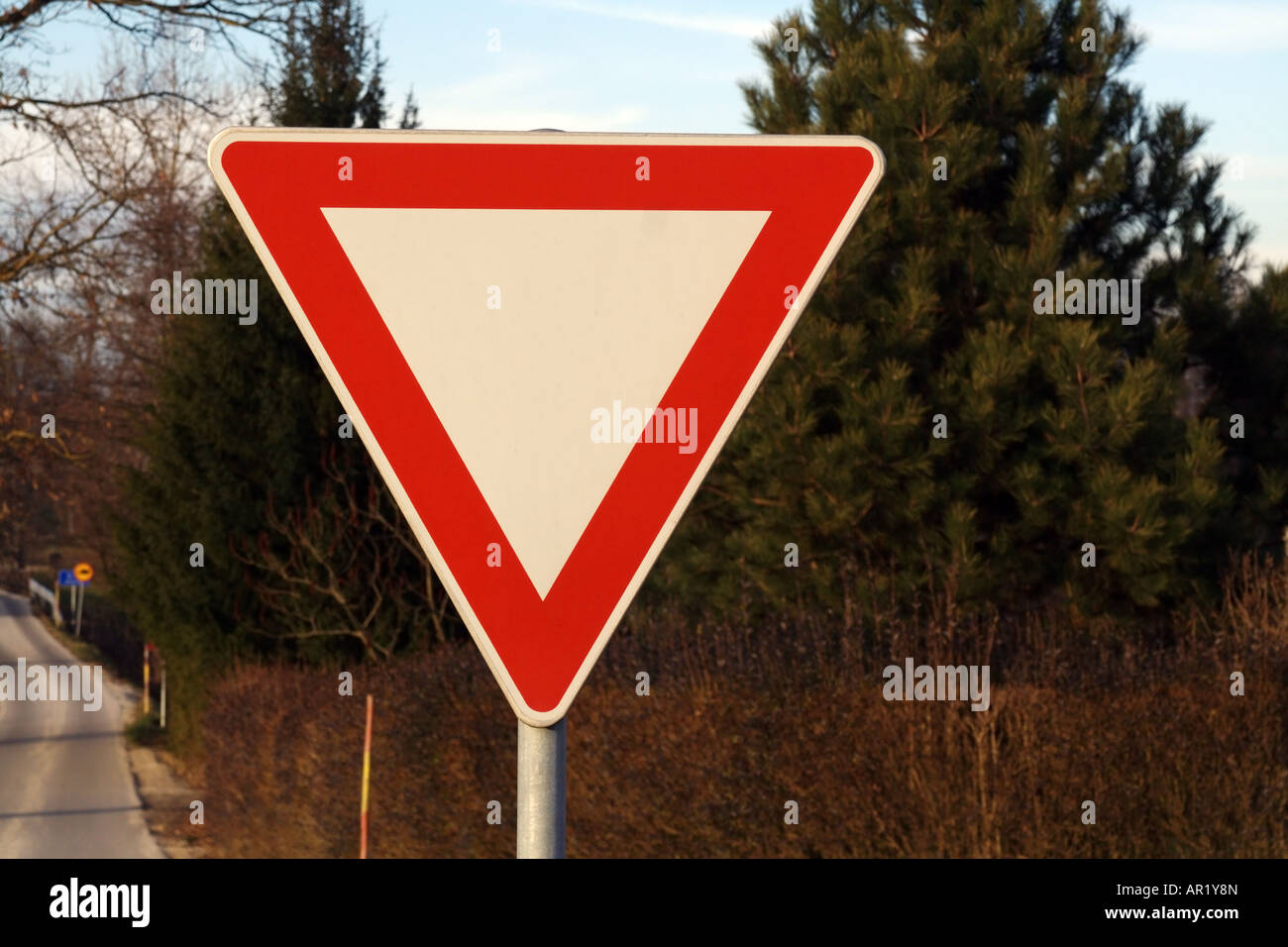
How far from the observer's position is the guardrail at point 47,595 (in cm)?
4647

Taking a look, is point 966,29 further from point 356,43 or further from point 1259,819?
point 356,43

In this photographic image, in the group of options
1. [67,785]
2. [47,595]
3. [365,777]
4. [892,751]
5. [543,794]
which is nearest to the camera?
[543,794]

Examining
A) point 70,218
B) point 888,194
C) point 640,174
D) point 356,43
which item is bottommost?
point 640,174

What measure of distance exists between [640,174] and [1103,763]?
498 centimetres

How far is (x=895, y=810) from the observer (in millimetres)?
6301

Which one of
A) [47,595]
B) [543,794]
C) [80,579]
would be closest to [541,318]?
[543,794]

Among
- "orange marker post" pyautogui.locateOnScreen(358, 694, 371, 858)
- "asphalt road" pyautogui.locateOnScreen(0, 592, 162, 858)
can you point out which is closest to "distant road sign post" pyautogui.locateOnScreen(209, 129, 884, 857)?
"orange marker post" pyautogui.locateOnScreen(358, 694, 371, 858)

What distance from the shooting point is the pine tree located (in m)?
9.43

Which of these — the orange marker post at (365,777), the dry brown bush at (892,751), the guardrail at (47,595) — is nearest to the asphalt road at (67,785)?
the orange marker post at (365,777)

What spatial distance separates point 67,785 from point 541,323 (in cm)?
1911

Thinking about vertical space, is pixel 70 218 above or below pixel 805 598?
above

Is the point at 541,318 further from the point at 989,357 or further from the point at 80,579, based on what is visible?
the point at 80,579

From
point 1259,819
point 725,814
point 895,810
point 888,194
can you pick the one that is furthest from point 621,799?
point 888,194

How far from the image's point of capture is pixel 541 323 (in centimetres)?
174
